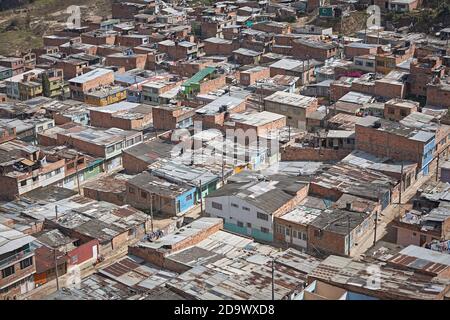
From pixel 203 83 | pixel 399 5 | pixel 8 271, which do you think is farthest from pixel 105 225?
pixel 399 5

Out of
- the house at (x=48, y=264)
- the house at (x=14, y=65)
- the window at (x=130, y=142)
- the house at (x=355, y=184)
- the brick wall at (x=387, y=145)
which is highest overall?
the house at (x=14, y=65)

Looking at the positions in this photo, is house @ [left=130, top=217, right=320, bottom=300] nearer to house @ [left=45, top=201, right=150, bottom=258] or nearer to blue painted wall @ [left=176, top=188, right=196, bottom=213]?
house @ [left=45, top=201, right=150, bottom=258]

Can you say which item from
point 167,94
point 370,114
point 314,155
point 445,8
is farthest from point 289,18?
point 314,155

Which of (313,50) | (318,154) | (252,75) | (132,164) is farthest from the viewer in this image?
(313,50)

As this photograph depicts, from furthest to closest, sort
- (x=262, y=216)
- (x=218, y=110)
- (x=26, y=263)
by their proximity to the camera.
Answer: (x=218, y=110)
(x=262, y=216)
(x=26, y=263)

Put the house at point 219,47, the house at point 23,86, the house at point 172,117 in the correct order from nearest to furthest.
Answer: the house at point 172,117 → the house at point 23,86 → the house at point 219,47

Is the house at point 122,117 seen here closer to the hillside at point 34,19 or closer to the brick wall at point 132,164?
the brick wall at point 132,164

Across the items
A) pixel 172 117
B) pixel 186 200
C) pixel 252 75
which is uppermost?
pixel 252 75

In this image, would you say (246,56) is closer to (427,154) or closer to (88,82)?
(88,82)

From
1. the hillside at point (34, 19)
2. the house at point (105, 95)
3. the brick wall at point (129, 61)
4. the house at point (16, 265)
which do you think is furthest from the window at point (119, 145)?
the hillside at point (34, 19)

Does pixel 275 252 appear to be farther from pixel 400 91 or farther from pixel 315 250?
pixel 400 91
